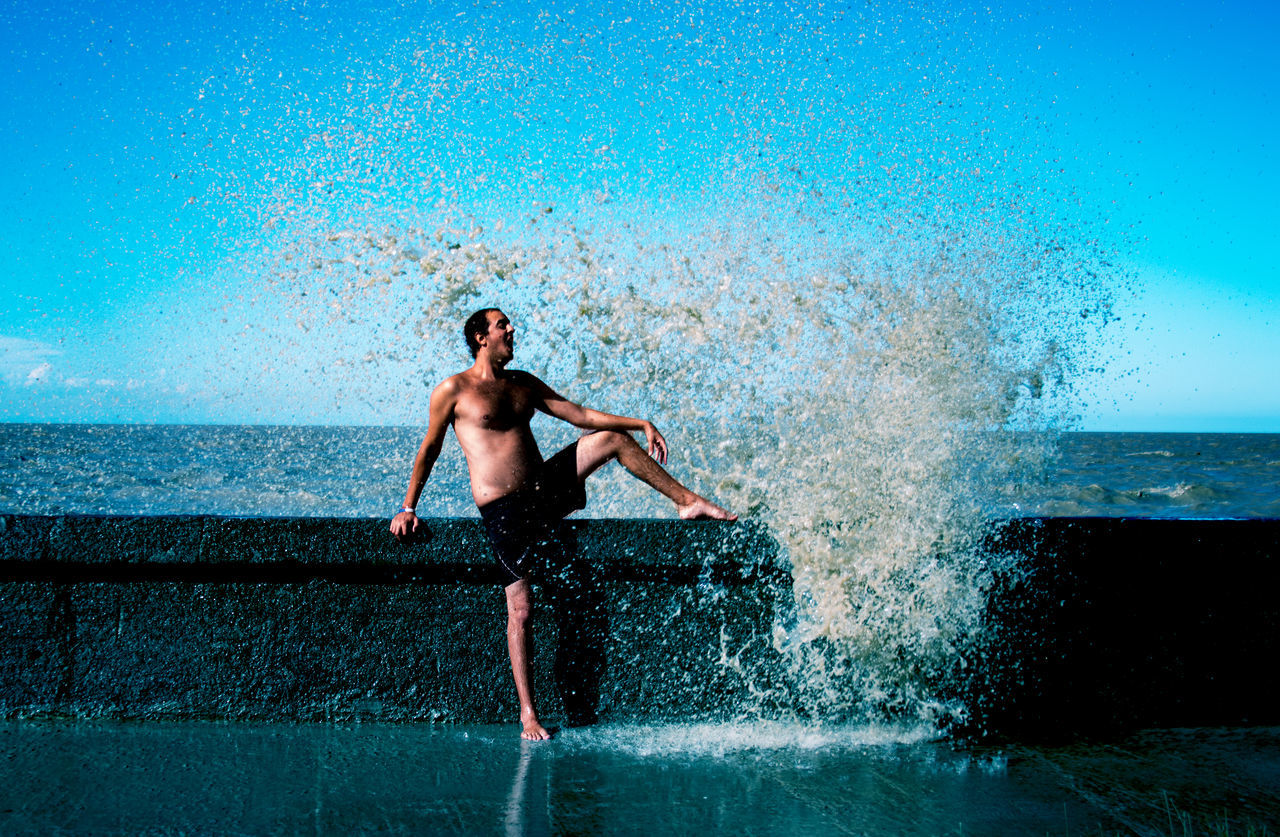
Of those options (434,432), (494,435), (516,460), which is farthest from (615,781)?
(434,432)

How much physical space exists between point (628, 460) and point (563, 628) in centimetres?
80

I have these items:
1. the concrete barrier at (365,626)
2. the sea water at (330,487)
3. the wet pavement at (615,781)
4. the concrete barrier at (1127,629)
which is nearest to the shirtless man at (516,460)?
the concrete barrier at (365,626)

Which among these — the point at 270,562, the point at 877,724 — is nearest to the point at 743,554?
the point at 877,724

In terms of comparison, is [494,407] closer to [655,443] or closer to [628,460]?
[628,460]

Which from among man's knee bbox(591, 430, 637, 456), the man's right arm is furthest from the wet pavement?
man's knee bbox(591, 430, 637, 456)

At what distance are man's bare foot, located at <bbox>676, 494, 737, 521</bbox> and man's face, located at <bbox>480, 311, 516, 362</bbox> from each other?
1.06 meters

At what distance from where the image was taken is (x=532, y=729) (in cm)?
321

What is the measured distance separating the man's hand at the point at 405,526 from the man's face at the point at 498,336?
2.66 ft

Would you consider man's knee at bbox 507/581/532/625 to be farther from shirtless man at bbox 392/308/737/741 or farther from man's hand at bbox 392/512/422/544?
man's hand at bbox 392/512/422/544

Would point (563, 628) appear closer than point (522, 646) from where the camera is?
No

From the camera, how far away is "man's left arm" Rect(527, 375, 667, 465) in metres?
3.76

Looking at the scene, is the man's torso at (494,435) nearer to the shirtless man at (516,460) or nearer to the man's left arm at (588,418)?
the shirtless man at (516,460)

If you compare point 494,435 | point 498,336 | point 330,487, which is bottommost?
point 330,487

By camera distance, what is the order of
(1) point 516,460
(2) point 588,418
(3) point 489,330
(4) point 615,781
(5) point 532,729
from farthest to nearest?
(2) point 588,418, (3) point 489,330, (1) point 516,460, (5) point 532,729, (4) point 615,781
